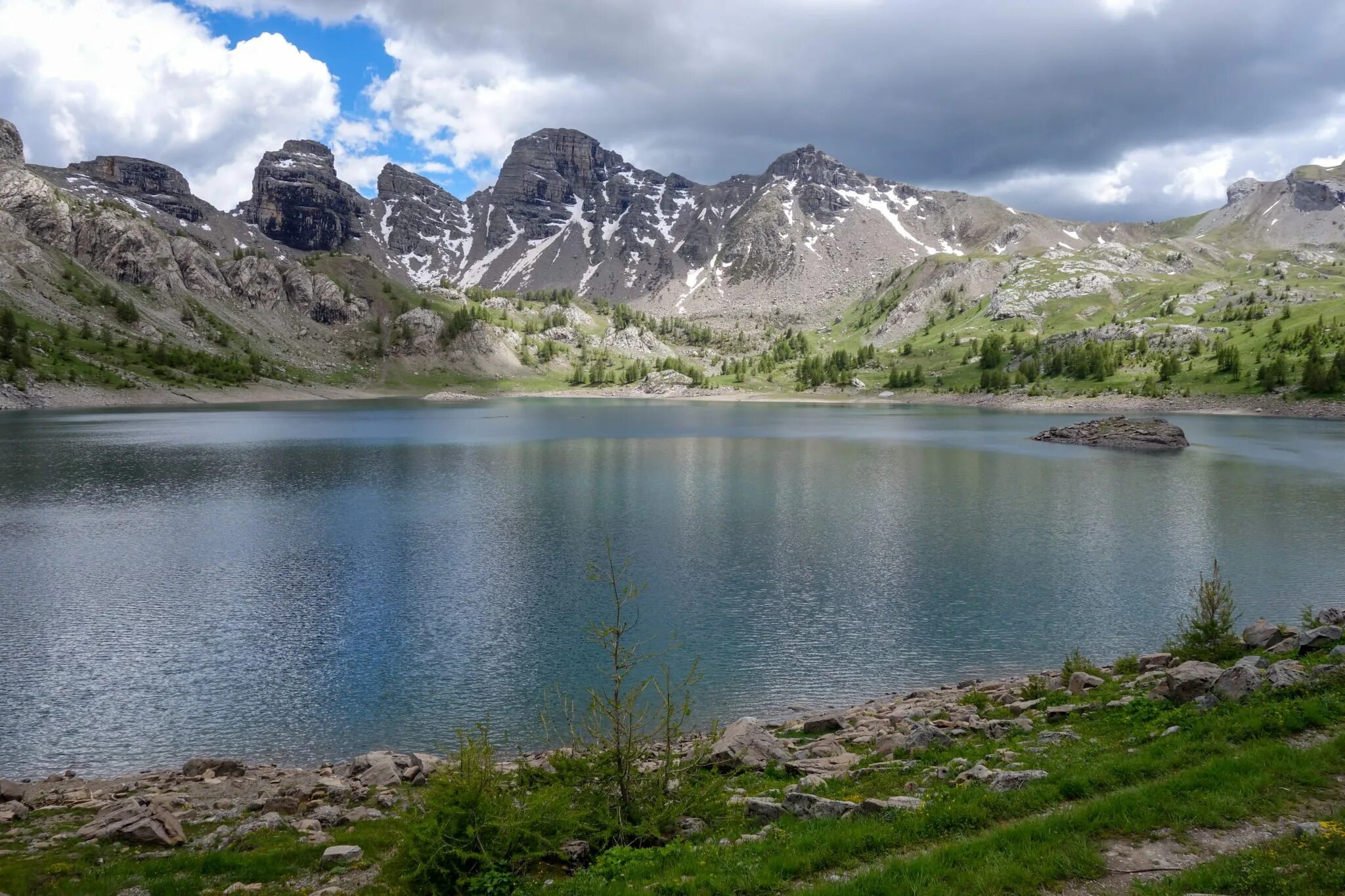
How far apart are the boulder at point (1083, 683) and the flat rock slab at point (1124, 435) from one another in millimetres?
95386

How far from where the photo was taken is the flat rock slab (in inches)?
4028

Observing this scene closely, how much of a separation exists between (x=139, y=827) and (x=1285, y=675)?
22917mm

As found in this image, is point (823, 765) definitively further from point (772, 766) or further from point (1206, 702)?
point (1206, 702)

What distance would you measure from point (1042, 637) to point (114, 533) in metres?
55.9

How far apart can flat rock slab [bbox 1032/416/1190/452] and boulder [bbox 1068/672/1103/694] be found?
313 feet

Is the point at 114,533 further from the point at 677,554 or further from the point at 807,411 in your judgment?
the point at 807,411

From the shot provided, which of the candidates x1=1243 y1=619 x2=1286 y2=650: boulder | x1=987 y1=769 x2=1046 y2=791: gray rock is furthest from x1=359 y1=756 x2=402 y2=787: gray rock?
x1=1243 y1=619 x2=1286 y2=650: boulder

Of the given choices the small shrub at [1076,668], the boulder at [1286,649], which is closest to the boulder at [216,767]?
the small shrub at [1076,668]

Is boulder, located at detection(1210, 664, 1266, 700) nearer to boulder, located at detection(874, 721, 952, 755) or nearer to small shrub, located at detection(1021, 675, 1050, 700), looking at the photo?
small shrub, located at detection(1021, 675, 1050, 700)

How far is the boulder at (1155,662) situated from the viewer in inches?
842

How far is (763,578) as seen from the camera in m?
39.4

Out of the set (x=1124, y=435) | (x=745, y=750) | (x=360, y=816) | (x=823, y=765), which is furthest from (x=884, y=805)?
(x=1124, y=435)

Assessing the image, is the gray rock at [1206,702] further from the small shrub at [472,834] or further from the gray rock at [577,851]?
the small shrub at [472,834]

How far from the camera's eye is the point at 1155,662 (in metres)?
21.9
